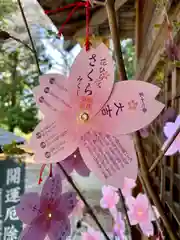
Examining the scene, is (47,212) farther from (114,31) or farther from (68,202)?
(114,31)

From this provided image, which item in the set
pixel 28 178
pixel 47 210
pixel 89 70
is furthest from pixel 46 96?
pixel 28 178

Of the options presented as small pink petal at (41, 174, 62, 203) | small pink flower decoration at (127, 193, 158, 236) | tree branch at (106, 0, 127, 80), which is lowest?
A: small pink flower decoration at (127, 193, 158, 236)

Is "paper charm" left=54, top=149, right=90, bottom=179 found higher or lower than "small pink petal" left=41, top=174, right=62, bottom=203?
higher

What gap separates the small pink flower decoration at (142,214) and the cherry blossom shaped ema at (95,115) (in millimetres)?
304

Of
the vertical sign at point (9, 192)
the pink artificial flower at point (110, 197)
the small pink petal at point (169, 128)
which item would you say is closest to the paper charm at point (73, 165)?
the small pink petal at point (169, 128)

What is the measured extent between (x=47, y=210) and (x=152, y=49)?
42.8 inches

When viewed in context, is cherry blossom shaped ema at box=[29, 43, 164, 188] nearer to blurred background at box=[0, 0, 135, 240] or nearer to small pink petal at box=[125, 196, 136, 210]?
blurred background at box=[0, 0, 135, 240]

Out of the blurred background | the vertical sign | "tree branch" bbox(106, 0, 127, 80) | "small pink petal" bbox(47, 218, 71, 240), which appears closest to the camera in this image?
"tree branch" bbox(106, 0, 127, 80)

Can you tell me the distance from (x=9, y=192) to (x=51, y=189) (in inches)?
33.2

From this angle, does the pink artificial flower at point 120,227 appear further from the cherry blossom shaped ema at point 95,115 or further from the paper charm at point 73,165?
the cherry blossom shaped ema at point 95,115

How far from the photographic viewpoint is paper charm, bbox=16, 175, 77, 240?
0.47 m

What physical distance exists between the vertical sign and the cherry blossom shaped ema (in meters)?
0.74

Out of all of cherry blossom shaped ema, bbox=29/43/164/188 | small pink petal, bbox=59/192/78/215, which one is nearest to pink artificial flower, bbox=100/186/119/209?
small pink petal, bbox=59/192/78/215

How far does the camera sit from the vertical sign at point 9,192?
1.14m
